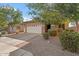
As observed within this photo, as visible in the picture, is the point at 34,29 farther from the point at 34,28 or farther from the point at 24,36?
the point at 24,36

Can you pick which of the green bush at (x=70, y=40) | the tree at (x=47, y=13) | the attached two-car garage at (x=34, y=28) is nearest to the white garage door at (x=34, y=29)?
the attached two-car garage at (x=34, y=28)

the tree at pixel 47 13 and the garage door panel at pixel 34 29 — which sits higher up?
the tree at pixel 47 13

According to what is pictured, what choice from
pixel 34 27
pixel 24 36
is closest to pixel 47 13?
pixel 34 27

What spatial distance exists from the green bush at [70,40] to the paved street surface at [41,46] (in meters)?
0.06

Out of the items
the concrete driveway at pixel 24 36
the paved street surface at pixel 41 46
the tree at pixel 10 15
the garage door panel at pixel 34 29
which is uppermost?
the tree at pixel 10 15

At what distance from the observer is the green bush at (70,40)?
3.13 metres

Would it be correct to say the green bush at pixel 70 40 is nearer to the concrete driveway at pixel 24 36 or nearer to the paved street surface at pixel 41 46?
the paved street surface at pixel 41 46

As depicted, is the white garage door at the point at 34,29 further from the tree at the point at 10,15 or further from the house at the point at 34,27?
the tree at the point at 10,15

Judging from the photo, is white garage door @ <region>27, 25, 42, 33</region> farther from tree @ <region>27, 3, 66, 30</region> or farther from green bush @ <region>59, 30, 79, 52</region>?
green bush @ <region>59, 30, 79, 52</region>

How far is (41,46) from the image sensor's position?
320 cm

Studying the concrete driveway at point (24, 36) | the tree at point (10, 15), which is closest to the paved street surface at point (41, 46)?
the concrete driveway at point (24, 36)

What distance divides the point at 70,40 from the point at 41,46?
425 mm

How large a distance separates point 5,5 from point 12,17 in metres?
0.20

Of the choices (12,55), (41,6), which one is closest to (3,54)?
(12,55)
